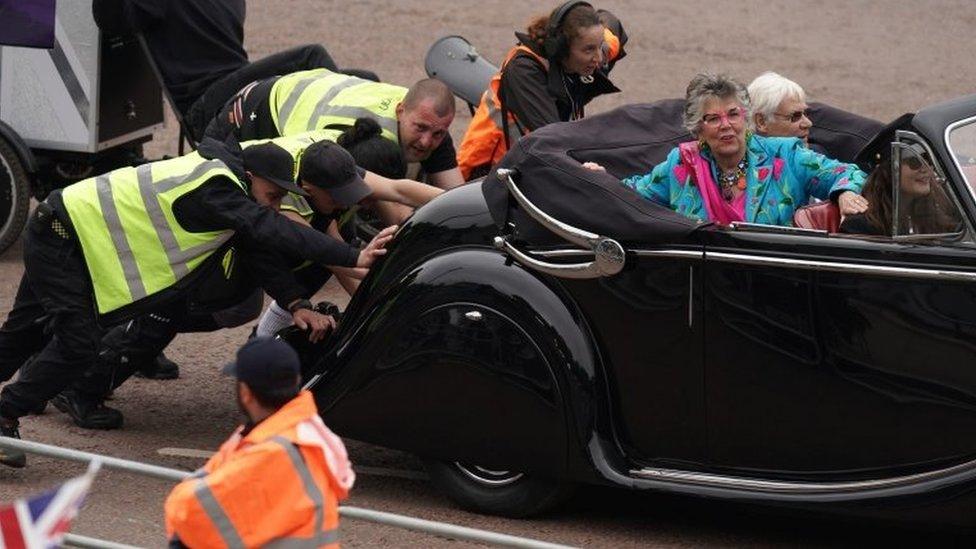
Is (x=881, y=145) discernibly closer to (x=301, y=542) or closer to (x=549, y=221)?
(x=549, y=221)

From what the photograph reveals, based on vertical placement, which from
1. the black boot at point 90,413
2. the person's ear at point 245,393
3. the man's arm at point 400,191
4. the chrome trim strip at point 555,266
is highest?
the person's ear at point 245,393

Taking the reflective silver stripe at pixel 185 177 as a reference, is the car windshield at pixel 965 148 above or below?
above

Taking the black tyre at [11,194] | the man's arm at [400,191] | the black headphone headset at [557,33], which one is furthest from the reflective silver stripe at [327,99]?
the black tyre at [11,194]

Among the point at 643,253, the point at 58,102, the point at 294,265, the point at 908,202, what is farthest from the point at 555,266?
the point at 58,102

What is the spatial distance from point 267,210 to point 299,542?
9.12ft

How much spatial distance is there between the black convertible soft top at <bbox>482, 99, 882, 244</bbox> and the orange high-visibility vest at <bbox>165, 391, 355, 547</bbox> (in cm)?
204

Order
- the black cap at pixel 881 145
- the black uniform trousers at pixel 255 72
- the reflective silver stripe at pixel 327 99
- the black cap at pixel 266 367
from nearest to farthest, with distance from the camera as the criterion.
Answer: the black cap at pixel 266 367, the black cap at pixel 881 145, the reflective silver stripe at pixel 327 99, the black uniform trousers at pixel 255 72

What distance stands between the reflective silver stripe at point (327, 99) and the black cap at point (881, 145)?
2.41m

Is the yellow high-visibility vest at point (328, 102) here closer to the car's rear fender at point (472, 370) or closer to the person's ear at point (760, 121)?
the car's rear fender at point (472, 370)

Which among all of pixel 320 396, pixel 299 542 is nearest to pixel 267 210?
pixel 320 396

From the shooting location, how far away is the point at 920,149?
20.0 ft

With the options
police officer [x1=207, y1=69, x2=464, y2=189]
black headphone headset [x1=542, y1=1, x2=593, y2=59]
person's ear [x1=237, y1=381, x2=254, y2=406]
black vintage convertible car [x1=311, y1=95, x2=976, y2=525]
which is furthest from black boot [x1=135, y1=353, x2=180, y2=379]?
person's ear [x1=237, y1=381, x2=254, y2=406]

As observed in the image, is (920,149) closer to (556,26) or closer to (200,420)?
(556,26)

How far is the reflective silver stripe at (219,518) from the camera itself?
14.4 ft
